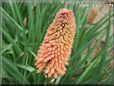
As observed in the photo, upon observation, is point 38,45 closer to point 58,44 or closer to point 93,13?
point 58,44

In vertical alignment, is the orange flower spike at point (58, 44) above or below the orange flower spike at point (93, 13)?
above

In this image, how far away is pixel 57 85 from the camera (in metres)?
1.44

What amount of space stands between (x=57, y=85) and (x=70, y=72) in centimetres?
7

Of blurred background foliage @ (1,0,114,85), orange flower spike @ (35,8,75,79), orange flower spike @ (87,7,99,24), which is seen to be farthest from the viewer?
orange flower spike @ (87,7,99,24)

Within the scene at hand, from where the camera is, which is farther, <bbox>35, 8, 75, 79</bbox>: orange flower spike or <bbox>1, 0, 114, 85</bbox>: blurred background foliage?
<bbox>1, 0, 114, 85</bbox>: blurred background foliage

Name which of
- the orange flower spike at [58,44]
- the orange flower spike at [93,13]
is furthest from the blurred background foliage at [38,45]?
the orange flower spike at [93,13]

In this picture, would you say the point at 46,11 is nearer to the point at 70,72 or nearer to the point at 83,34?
the point at 83,34

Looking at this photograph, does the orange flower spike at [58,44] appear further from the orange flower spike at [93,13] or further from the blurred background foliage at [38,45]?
the orange flower spike at [93,13]

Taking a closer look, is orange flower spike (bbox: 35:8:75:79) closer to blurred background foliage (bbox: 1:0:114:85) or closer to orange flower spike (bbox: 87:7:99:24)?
blurred background foliage (bbox: 1:0:114:85)

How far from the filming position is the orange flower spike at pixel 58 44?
103 centimetres

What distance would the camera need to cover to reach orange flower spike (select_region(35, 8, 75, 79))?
3.38 ft

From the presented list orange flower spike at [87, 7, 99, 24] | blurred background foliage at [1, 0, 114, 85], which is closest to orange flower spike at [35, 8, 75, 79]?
blurred background foliage at [1, 0, 114, 85]

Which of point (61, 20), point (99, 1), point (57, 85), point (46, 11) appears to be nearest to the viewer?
point (61, 20)

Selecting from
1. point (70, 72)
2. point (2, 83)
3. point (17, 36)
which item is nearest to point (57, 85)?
point (70, 72)
